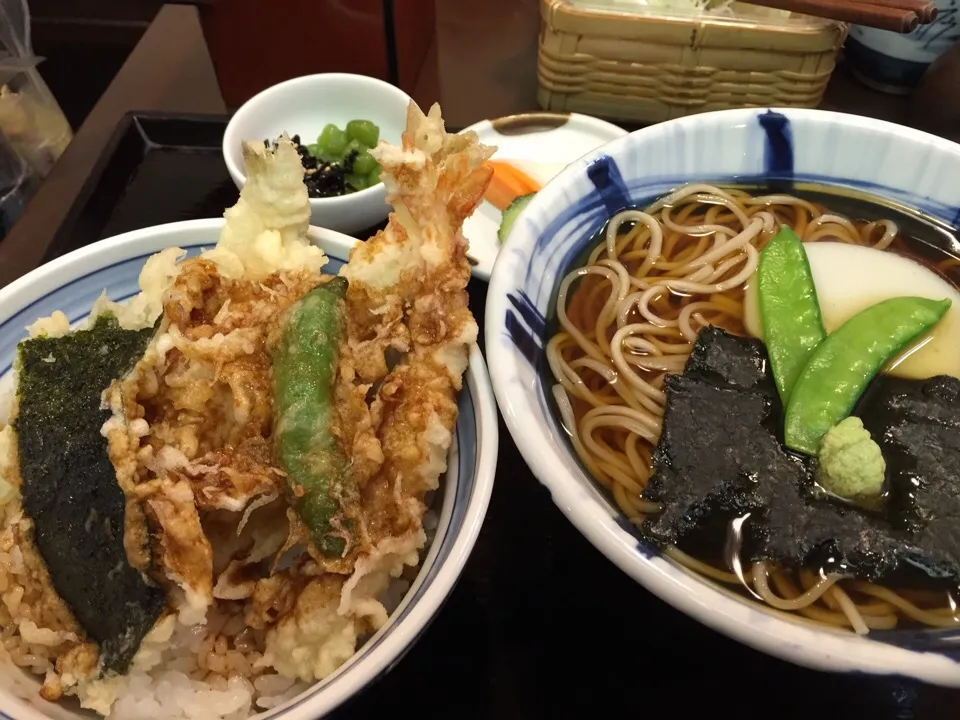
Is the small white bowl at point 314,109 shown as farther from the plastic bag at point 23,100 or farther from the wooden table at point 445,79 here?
the plastic bag at point 23,100

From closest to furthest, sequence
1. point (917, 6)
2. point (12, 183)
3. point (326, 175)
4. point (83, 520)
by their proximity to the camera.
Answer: point (83, 520), point (917, 6), point (326, 175), point (12, 183)

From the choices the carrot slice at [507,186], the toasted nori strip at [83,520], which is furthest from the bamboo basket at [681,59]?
the toasted nori strip at [83,520]

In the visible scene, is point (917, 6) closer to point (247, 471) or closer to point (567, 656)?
point (567, 656)

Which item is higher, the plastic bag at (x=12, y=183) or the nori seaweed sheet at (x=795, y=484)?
the nori seaweed sheet at (x=795, y=484)

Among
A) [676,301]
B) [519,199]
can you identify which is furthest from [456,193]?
[519,199]

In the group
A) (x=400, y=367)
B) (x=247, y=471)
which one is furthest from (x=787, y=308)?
(x=247, y=471)

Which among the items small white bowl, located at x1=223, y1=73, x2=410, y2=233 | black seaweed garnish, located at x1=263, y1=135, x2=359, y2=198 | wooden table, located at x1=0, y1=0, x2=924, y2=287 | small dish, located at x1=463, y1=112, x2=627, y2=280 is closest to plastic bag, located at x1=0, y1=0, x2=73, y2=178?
wooden table, located at x1=0, y1=0, x2=924, y2=287

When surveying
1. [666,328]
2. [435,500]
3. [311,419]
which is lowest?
[435,500]
